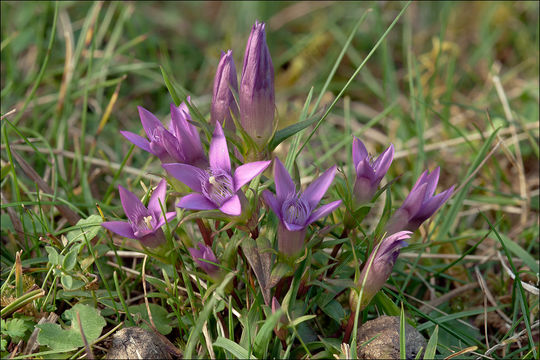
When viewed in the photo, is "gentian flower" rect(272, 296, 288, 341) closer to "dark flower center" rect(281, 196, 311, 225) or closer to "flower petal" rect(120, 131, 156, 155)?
"dark flower center" rect(281, 196, 311, 225)

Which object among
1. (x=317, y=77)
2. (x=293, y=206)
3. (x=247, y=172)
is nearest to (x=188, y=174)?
(x=247, y=172)

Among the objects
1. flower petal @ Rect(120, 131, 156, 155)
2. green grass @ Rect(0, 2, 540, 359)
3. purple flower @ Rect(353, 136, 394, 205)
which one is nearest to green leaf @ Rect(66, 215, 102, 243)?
green grass @ Rect(0, 2, 540, 359)

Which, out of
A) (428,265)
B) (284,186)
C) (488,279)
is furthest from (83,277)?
(488,279)

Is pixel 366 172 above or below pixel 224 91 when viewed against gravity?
below

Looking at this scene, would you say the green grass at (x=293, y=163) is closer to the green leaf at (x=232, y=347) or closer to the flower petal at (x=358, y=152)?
the green leaf at (x=232, y=347)

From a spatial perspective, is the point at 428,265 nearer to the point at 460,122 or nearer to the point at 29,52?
the point at 460,122

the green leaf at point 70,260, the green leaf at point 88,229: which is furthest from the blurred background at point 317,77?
the green leaf at point 70,260

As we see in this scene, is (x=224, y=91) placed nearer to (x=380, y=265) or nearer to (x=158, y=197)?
(x=158, y=197)

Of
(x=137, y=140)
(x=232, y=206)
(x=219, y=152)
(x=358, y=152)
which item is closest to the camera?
(x=232, y=206)
